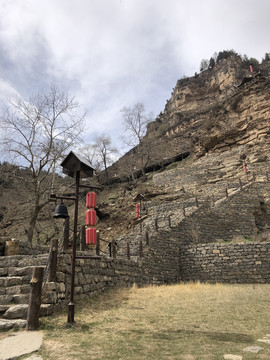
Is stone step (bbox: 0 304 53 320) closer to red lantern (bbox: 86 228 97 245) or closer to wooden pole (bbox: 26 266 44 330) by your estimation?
wooden pole (bbox: 26 266 44 330)

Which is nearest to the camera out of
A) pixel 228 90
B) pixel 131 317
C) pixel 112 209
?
pixel 131 317

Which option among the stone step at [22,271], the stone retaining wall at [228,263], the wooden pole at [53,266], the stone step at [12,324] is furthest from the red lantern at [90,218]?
the stone retaining wall at [228,263]

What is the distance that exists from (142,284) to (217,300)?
364 centimetres

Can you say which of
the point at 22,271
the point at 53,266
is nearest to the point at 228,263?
the point at 53,266

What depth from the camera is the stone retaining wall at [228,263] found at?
12.3 m

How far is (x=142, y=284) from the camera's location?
1073 centimetres

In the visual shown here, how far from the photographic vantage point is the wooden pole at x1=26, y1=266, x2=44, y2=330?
181 inches

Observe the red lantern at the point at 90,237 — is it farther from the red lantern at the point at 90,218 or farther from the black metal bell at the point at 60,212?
the black metal bell at the point at 60,212

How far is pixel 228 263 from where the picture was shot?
1269 cm

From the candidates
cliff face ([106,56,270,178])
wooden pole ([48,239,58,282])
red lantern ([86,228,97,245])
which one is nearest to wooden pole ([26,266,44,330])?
wooden pole ([48,239,58,282])

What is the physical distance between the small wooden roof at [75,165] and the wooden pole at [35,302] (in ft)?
7.18

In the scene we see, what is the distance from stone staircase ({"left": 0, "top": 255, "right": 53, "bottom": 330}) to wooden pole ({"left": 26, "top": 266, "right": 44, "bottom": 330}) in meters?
0.18

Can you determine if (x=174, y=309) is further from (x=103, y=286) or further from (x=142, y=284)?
(x=142, y=284)

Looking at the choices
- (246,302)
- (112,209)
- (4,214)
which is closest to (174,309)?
(246,302)
